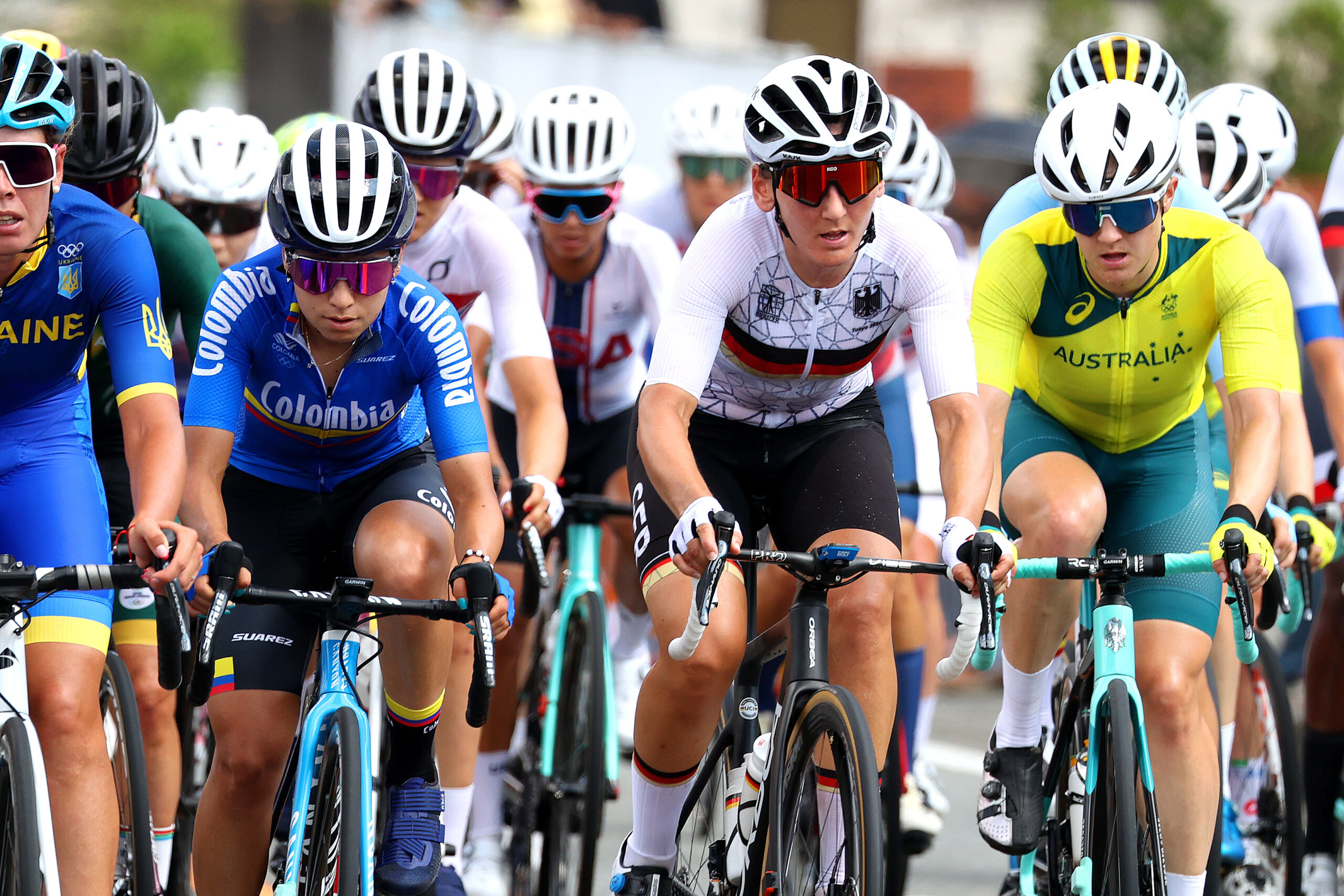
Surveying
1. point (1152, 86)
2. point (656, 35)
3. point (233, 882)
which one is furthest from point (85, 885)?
point (656, 35)

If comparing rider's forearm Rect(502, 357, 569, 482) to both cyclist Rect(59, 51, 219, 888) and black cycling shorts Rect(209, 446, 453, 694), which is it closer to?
black cycling shorts Rect(209, 446, 453, 694)

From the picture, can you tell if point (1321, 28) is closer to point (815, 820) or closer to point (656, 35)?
point (656, 35)

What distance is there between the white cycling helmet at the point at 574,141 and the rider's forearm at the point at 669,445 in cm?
241

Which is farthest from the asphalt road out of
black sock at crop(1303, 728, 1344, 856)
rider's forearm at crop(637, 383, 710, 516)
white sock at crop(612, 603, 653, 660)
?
rider's forearm at crop(637, 383, 710, 516)

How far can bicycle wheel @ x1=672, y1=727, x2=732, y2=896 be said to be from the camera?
5.02 metres

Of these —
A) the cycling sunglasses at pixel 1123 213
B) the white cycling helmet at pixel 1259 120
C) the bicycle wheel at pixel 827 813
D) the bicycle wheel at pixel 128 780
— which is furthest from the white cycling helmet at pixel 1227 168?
the bicycle wheel at pixel 128 780

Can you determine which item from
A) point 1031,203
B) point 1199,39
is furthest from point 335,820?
point 1199,39

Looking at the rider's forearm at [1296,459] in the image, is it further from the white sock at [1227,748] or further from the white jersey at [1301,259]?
the white sock at [1227,748]

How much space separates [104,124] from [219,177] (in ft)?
3.41

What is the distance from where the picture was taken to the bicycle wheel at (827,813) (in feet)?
13.7

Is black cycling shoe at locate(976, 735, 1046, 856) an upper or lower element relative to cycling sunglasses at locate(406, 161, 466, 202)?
lower

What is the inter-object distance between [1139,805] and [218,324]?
268cm

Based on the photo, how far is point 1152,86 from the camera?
637 cm

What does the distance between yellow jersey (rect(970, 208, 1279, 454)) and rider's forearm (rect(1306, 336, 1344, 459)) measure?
1095mm
